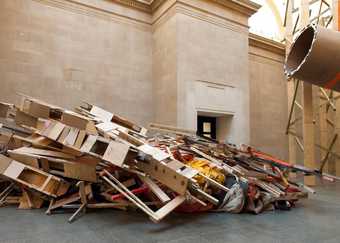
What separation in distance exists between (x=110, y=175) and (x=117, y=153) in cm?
65

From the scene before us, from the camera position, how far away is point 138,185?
4094 millimetres

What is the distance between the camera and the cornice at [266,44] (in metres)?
10.9

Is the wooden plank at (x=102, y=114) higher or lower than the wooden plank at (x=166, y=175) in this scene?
higher

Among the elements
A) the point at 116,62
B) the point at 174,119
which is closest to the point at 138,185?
the point at 174,119

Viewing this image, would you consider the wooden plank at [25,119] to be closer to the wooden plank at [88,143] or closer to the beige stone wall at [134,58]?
the wooden plank at [88,143]

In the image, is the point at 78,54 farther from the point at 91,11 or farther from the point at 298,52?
the point at 298,52

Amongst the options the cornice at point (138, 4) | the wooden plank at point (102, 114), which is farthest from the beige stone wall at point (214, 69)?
the wooden plank at point (102, 114)

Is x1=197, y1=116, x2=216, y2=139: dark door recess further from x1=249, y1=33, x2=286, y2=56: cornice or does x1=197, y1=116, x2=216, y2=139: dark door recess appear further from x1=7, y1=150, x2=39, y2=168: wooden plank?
x1=7, y1=150, x2=39, y2=168: wooden plank

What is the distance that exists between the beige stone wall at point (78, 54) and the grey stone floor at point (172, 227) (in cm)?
411

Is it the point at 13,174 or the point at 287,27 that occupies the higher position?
the point at 287,27

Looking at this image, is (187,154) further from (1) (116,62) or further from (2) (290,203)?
(1) (116,62)

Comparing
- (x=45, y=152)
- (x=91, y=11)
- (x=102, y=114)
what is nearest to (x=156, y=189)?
(x=45, y=152)

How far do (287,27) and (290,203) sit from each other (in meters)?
6.57

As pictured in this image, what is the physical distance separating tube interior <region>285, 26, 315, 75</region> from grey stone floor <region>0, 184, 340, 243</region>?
9.29ft
